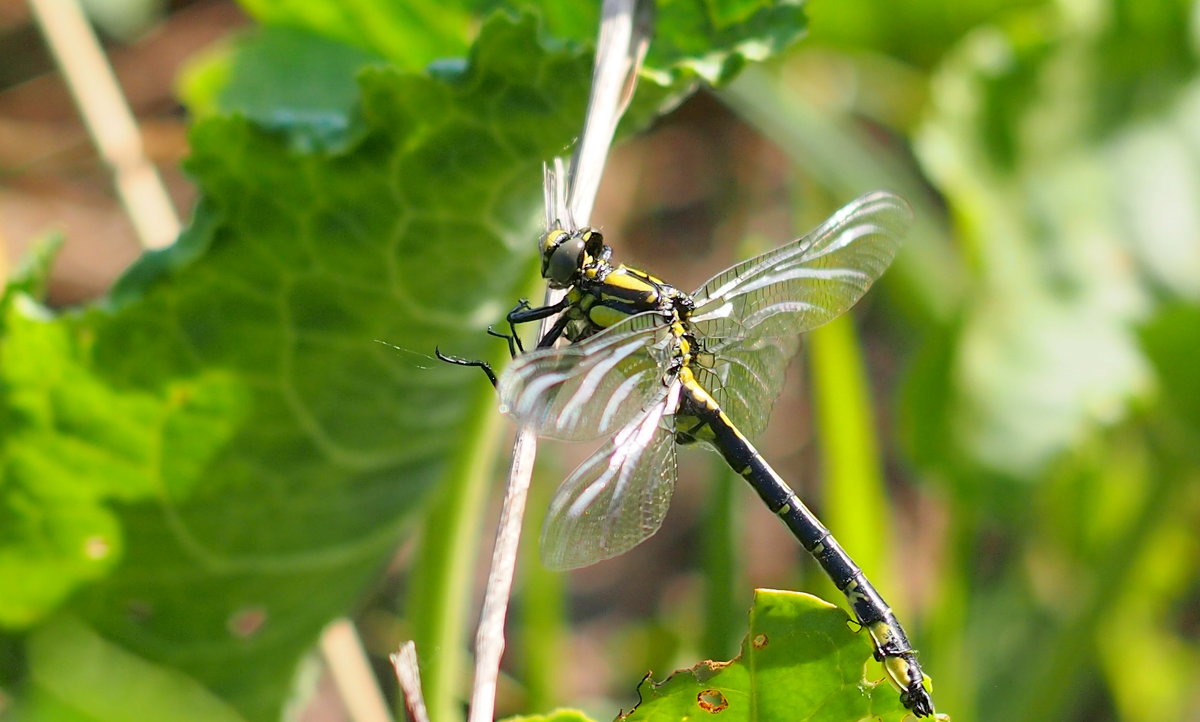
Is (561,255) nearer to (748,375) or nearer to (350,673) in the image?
(748,375)

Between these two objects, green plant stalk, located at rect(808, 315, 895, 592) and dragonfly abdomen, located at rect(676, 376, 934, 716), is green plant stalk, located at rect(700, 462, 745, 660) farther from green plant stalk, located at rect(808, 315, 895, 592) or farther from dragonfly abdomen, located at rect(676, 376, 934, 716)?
dragonfly abdomen, located at rect(676, 376, 934, 716)

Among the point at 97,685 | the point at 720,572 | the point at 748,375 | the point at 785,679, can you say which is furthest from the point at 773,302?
the point at 97,685

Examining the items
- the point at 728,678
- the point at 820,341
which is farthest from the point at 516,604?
the point at 728,678

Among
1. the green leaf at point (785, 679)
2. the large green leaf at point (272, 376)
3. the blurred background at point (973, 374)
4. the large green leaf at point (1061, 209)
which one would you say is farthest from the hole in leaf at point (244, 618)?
the large green leaf at point (1061, 209)

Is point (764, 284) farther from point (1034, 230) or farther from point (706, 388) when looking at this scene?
point (1034, 230)

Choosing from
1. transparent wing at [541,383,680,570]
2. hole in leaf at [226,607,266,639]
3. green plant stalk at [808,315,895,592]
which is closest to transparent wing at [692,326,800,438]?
transparent wing at [541,383,680,570]

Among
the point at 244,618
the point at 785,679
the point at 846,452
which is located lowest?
the point at 785,679

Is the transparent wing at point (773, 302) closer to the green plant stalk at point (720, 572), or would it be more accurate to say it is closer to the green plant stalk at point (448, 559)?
the green plant stalk at point (448, 559)
